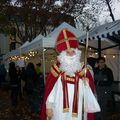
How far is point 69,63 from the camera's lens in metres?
7.58

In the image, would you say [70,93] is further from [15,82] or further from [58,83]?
[15,82]

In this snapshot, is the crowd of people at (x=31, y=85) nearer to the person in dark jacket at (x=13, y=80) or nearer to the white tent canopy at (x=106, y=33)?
the person in dark jacket at (x=13, y=80)

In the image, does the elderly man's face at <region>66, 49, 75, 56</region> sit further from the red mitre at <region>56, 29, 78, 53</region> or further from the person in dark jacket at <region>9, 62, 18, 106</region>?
the person in dark jacket at <region>9, 62, 18, 106</region>

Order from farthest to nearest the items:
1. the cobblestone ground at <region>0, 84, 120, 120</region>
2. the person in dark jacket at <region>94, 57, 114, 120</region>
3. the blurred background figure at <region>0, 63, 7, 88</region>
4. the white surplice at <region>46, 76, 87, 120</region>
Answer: the blurred background figure at <region>0, 63, 7, 88</region> < the cobblestone ground at <region>0, 84, 120, 120</region> < the person in dark jacket at <region>94, 57, 114, 120</region> < the white surplice at <region>46, 76, 87, 120</region>

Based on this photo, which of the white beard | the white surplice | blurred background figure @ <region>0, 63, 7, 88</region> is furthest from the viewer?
blurred background figure @ <region>0, 63, 7, 88</region>

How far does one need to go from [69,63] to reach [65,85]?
39cm

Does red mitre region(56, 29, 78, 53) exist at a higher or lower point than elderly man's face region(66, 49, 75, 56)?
higher

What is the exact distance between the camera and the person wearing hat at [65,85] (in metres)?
7.41

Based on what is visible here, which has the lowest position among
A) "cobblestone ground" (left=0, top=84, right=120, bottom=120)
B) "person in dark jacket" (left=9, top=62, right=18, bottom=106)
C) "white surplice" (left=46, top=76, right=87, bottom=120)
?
"cobblestone ground" (left=0, top=84, right=120, bottom=120)

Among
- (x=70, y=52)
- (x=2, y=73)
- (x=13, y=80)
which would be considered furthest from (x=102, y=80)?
(x=2, y=73)

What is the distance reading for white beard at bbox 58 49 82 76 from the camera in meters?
7.55

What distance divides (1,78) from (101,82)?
16557 millimetres

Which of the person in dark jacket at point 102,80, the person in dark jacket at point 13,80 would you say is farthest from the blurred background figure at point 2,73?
the person in dark jacket at point 102,80

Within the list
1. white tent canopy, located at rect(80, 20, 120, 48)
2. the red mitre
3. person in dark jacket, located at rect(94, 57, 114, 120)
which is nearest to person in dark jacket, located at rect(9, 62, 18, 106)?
white tent canopy, located at rect(80, 20, 120, 48)
